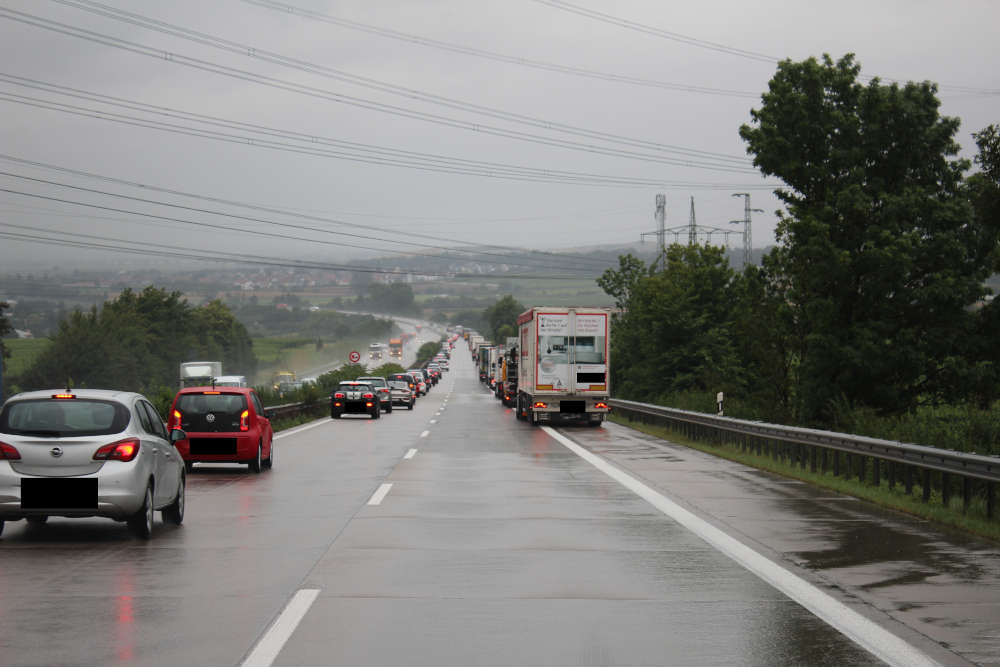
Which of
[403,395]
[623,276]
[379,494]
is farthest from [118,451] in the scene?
[623,276]

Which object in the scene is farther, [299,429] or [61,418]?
[299,429]

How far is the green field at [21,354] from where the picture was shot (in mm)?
125500

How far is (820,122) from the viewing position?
40250 mm

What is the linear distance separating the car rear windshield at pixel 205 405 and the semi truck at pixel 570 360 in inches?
692

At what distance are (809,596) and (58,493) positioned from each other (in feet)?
22.8

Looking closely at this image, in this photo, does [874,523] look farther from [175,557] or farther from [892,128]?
[892,128]

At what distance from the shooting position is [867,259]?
36.3 meters

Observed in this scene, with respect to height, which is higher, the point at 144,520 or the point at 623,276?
the point at 623,276

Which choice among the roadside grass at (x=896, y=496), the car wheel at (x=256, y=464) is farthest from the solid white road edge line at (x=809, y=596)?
the car wheel at (x=256, y=464)

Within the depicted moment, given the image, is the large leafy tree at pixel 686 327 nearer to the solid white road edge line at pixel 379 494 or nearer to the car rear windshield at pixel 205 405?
the car rear windshield at pixel 205 405

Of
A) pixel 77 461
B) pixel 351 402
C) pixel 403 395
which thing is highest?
pixel 77 461

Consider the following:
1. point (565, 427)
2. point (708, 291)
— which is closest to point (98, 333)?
point (708, 291)

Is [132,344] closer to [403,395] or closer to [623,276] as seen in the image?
[623,276]

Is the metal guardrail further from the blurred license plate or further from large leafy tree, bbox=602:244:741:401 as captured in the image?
large leafy tree, bbox=602:244:741:401
